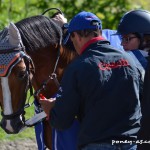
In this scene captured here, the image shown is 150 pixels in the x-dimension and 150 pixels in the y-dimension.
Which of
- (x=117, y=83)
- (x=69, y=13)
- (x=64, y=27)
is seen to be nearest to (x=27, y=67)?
(x=64, y=27)

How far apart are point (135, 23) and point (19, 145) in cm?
275

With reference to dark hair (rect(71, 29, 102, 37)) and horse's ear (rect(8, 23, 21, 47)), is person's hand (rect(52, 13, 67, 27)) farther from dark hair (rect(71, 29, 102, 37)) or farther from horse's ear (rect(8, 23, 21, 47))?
dark hair (rect(71, 29, 102, 37))

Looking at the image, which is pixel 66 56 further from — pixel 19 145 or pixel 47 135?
pixel 19 145

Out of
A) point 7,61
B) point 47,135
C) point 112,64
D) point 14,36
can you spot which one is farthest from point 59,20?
point 112,64

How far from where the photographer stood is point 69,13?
10.3 m

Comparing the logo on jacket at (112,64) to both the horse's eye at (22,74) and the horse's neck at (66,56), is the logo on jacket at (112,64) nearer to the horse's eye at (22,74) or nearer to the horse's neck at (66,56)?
the horse's eye at (22,74)

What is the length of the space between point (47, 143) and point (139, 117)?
1.20 metres

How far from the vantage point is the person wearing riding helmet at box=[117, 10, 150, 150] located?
12.2 feet

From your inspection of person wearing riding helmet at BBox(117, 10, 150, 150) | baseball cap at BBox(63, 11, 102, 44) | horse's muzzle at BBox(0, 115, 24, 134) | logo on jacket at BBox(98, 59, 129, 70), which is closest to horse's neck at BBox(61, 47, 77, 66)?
person wearing riding helmet at BBox(117, 10, 150, 150)

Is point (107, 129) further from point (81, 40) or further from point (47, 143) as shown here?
point (47, 143)

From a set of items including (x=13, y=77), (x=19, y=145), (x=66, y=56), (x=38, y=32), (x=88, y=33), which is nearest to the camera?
(x=88, y=33)

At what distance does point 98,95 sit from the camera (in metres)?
3.80

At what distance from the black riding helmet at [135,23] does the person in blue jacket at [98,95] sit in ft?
2.47

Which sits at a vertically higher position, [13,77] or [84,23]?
[84,23]
